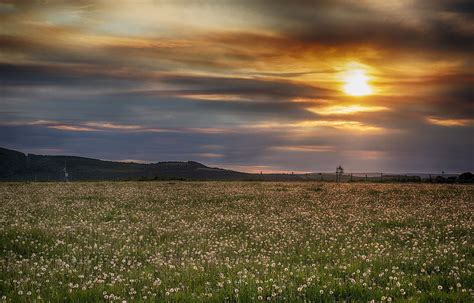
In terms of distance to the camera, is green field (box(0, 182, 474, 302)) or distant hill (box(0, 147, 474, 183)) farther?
distant hill (box(0, 147, 474, 183))

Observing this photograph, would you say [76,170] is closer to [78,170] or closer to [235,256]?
[78,170]

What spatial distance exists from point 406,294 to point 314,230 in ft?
30.6

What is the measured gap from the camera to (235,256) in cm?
1324

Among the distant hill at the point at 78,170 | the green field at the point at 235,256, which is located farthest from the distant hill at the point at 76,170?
the green field at the point at 235,256

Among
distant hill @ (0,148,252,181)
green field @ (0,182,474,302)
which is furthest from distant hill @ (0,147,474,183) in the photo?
green field @ (0,182,474,302)

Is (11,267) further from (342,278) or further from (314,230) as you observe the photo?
(314,230)

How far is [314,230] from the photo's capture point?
18.3m

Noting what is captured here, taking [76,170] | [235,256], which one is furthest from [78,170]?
[235,256]

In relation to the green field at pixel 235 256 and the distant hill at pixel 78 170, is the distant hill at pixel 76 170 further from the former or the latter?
the green field at pixel 235 256

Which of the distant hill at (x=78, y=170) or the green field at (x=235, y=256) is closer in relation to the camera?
the green field at (x=235, y=256)

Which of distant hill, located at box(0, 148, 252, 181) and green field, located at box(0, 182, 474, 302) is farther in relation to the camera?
distant hill, located at box(0, 148, 252, 181)

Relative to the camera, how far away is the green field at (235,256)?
29.7 feet

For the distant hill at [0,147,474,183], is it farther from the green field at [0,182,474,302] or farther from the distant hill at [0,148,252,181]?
the green field at [0,182,474,302]

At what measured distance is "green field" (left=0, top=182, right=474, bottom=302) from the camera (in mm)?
9055
